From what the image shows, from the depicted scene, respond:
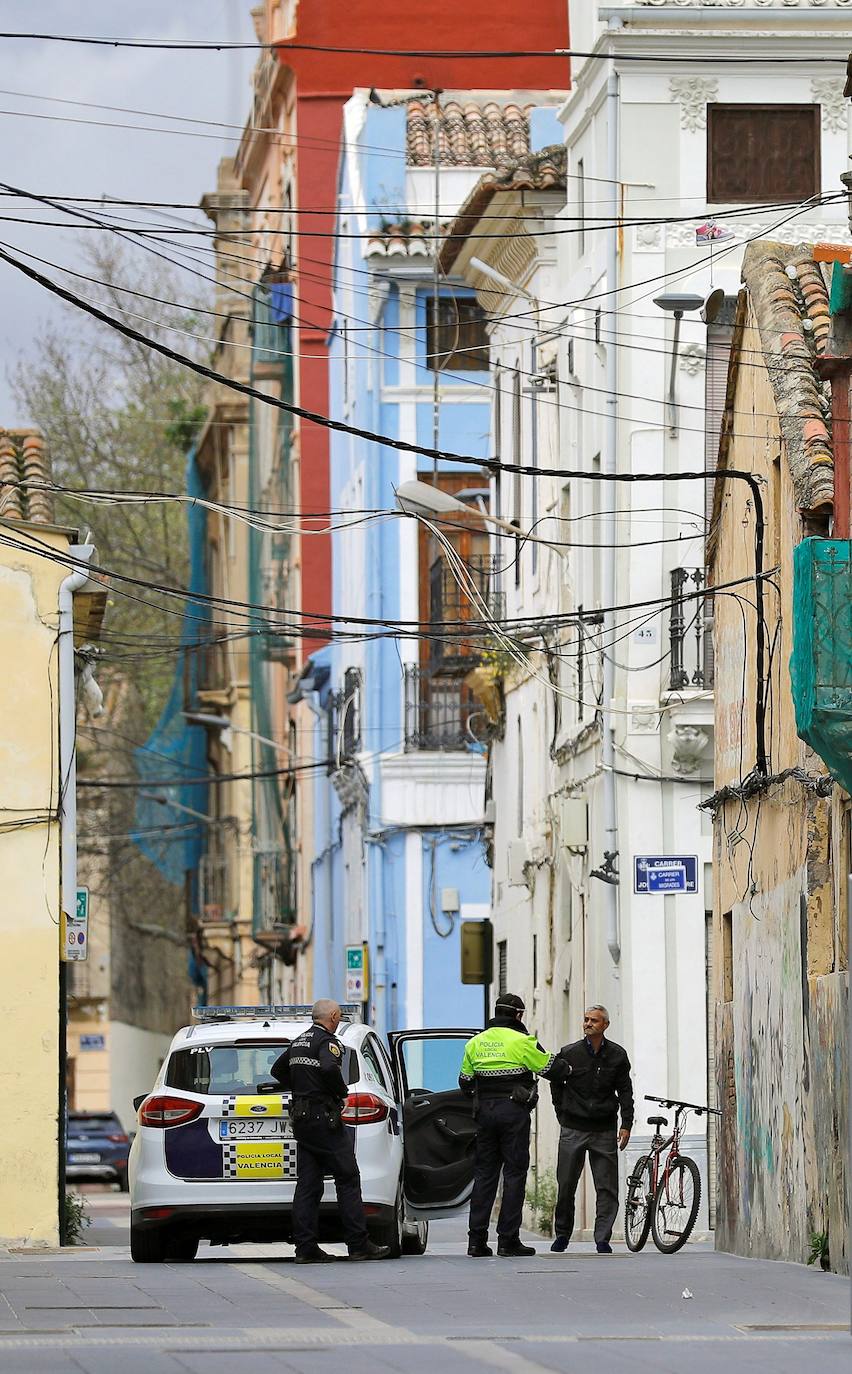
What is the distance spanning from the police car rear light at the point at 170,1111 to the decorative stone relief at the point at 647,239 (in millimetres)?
12291

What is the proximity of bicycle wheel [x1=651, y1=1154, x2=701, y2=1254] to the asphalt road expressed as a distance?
134cm

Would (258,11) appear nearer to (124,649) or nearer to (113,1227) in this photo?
(124,649)

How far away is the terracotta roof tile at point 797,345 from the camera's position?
18625 mm

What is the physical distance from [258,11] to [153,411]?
853cm

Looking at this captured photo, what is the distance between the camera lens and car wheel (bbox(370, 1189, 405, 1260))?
18516 millimetres

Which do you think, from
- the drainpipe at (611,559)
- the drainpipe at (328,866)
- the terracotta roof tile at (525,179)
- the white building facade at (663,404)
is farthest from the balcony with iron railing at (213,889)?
the drainpipe at (611,559)

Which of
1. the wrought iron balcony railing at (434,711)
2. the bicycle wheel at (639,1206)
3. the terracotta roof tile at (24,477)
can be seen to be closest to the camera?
the bicycle wheel at (639,1206)

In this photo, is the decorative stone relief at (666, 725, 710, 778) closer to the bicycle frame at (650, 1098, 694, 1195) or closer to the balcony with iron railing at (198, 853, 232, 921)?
the bicycle frame at (650, 1098, 694, 1195)

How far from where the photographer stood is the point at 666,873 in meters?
26.8

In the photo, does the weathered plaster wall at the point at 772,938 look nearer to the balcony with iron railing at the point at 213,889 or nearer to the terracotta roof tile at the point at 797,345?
the terracotta roof tile at the point at 797,345

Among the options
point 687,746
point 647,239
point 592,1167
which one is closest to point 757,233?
point 647,239

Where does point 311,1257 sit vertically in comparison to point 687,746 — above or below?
below

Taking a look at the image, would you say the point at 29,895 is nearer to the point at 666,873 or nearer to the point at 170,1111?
the point at 170,1111

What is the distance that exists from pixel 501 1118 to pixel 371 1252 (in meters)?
1.42
